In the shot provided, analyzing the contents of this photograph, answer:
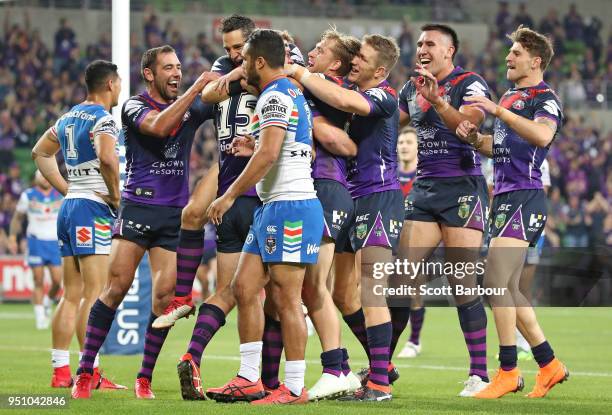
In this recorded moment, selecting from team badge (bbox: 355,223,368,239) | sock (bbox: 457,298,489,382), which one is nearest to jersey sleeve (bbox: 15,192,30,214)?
team badge (bbox: 355,223,368,239)

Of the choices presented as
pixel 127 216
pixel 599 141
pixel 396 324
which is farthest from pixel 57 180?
pixel 599 141

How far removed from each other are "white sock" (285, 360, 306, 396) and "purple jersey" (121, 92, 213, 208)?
5.82 ft

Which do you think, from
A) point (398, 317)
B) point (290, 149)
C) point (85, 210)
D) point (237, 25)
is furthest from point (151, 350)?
point (237, 25)

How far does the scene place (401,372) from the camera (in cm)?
1025

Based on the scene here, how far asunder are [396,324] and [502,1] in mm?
25739

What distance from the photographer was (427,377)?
9.73m

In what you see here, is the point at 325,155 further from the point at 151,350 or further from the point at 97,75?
the point at 97,75

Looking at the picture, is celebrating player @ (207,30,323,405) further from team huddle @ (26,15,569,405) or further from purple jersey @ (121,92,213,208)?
purple jersey @ (121,92,213,208)

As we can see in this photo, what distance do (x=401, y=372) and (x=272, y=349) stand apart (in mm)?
2984

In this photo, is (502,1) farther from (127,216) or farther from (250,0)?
(127,216)

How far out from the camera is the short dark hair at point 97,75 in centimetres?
878

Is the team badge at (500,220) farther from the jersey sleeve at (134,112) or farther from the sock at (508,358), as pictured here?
the jersey sleeve at (134,112)

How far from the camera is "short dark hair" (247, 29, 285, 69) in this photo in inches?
267

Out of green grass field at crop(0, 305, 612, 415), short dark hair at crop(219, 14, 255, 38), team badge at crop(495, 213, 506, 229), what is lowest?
green grass field at crop(0, 305, 612, 415)
